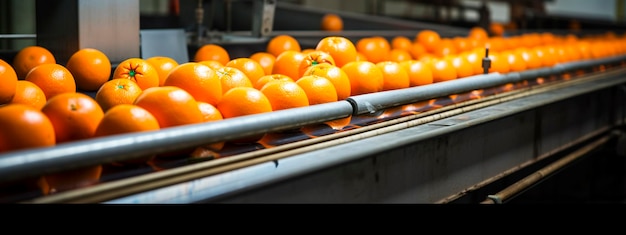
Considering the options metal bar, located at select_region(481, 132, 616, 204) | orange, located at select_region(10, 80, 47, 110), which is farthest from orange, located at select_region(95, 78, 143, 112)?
metal bar, located at select_region(481, 132, 616, 204)

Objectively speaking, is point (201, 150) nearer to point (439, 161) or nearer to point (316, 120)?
point (316, 120)

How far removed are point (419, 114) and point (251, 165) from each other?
2.56 feet

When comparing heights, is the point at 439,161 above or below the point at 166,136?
below

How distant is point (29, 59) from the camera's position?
6.08ft

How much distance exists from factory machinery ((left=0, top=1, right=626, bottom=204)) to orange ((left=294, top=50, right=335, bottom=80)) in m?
0.26

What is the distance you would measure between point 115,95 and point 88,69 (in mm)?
408

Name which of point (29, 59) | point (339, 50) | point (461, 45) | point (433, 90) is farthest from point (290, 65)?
point (461, 45)

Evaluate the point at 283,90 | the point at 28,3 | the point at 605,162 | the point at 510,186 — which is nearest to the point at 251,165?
the point at 283,90

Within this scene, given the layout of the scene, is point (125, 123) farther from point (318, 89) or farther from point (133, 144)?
point (318, 89)

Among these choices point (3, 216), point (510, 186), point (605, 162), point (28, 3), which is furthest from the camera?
point (28, 3)

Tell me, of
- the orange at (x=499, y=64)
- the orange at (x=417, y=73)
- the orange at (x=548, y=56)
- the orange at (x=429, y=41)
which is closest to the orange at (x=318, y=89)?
the orange at (x=417, y=73)

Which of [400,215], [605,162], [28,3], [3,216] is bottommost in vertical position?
[605,162]

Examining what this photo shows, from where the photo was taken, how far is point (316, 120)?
1407 mm

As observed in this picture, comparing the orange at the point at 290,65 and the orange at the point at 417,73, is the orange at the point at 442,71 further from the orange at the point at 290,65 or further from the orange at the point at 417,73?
the orange at the point at 290,65
